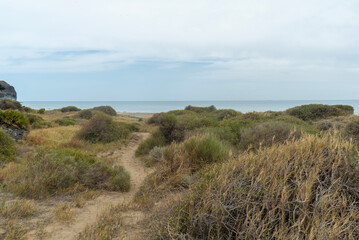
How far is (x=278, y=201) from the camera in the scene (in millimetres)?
2963

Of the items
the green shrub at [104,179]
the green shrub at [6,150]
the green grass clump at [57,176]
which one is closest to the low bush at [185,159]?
the green shrub at [104,179]

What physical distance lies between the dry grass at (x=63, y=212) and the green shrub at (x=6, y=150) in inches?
174

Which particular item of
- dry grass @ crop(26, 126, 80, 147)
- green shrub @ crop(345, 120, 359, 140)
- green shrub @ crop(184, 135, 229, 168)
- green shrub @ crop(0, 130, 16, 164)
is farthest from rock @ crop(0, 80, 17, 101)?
green shrub @ crop(345, 120, 359, 140)

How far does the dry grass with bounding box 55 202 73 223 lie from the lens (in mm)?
4617

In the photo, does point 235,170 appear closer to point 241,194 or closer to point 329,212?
point 241,194

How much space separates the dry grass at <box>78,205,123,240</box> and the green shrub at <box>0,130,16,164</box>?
5553 millimetres

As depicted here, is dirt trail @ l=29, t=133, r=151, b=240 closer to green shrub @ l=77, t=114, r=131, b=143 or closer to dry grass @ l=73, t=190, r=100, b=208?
dry grass @ l=73, t=190, r=100, b=208

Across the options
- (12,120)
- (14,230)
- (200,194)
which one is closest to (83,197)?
(14,230)

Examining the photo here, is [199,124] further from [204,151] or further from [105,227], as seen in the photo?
[105,227]

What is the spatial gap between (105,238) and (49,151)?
4625 mm

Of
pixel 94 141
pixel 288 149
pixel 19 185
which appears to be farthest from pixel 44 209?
pixel 94 141

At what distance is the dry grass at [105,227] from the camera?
148 inches

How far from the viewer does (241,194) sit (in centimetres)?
310

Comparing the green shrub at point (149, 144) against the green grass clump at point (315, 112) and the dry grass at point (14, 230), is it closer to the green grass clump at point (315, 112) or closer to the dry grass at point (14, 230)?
the dry grass at point (14, 230)
